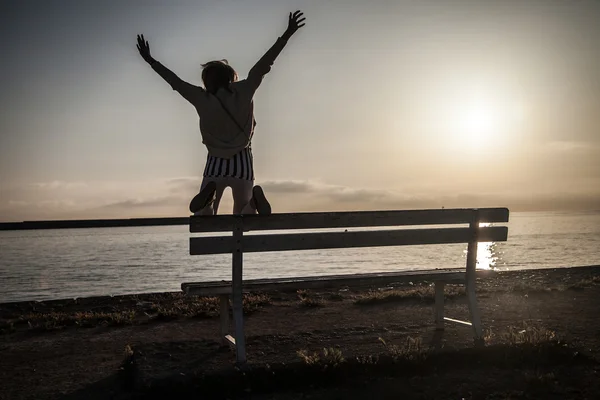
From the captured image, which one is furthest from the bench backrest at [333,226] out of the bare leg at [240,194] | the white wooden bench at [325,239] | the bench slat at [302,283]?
the bare leg at [240,194]

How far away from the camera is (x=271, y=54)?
213 inches

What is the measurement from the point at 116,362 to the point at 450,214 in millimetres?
3631

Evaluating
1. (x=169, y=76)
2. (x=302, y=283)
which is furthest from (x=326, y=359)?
(x=169, y=76)

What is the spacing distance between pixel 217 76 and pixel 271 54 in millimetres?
557

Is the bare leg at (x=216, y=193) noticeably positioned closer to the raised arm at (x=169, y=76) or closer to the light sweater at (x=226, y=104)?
the light sweater at (x=226, y=104)

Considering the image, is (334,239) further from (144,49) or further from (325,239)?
(144,49)

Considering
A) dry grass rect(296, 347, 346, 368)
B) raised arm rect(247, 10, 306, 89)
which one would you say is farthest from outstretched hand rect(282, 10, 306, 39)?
dry grass rect(296, 347, 346, 368)

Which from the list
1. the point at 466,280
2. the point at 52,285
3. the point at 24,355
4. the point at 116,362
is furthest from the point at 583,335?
the point at 52,285

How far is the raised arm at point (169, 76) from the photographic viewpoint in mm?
5395

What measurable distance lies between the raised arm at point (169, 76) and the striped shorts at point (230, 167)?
62 centimetres

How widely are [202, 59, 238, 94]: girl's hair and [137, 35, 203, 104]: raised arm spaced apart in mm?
108

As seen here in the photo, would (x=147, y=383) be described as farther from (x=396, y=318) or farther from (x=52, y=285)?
(x=52, y=285)

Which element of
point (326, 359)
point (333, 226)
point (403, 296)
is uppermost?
point (333, 226)

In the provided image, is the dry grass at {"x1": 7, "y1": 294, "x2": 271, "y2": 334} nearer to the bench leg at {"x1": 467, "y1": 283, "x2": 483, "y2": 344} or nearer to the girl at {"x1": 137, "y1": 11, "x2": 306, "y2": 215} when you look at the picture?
the girl at {"x1": 137, "y1": 11, "x2": 306, "y2": 215}
